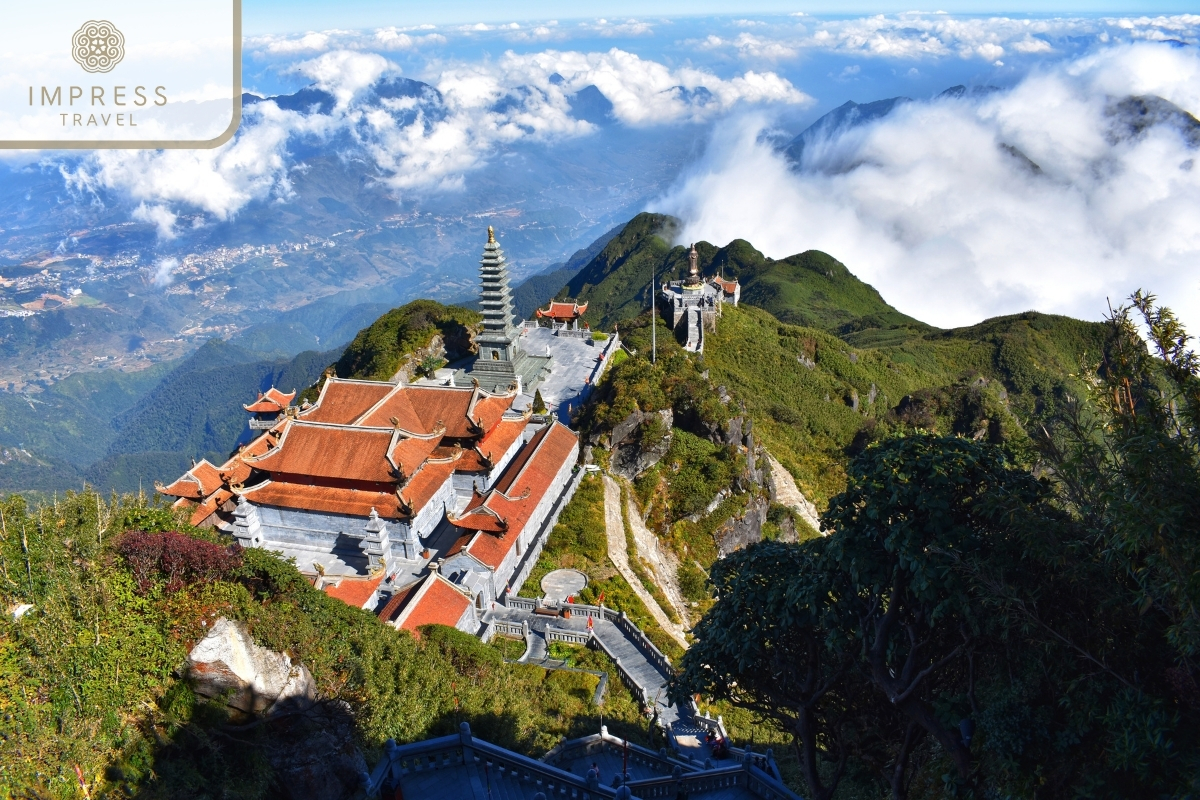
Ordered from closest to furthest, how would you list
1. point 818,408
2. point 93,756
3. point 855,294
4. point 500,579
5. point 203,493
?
point 93,756 → point 500,579 → point 203,493 → point 818,408 → point 855,294

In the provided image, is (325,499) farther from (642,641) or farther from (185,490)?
(642,641)

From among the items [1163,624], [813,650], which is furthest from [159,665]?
[1163,624]

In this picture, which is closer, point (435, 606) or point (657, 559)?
point (435, 606)

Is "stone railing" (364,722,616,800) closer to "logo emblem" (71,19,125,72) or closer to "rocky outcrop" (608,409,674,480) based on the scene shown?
"logo emblem" (71,19,125,72)

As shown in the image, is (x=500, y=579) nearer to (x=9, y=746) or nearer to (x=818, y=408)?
(x=9, y=746)

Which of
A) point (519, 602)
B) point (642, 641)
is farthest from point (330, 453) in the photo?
point (642, 641)

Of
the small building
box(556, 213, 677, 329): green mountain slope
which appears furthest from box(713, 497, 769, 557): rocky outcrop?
box(556, 213, 677, 329): green mountain slope
